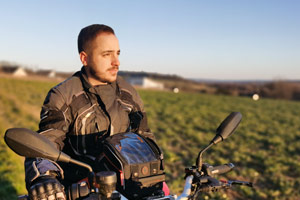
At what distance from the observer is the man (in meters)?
2.35

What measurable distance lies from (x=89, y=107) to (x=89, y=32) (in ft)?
2.33

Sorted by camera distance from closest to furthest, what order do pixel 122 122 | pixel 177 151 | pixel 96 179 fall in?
pixel 96 179
pixel 122 122
pixel 177 151

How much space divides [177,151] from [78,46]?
7.91 m

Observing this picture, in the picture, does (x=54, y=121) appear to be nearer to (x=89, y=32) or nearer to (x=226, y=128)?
(x=89, y=32)

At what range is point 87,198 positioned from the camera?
1.58 meters

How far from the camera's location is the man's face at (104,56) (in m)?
2.53

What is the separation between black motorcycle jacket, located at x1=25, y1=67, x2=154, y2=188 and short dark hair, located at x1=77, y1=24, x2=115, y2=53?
0.25 meters

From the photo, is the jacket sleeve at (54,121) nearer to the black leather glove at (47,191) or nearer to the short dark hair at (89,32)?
the black leather glove at (47,191)

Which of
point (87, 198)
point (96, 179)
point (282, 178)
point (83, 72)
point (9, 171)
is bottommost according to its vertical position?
point (282, 178)

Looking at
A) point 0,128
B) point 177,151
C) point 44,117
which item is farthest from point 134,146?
point 0,128

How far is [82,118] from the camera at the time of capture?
8.07 ft

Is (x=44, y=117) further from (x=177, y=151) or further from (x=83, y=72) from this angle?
(x=177, y=151)

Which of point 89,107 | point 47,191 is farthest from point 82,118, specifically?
point 47,191

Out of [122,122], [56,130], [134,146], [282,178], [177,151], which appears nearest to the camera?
[134,146]
